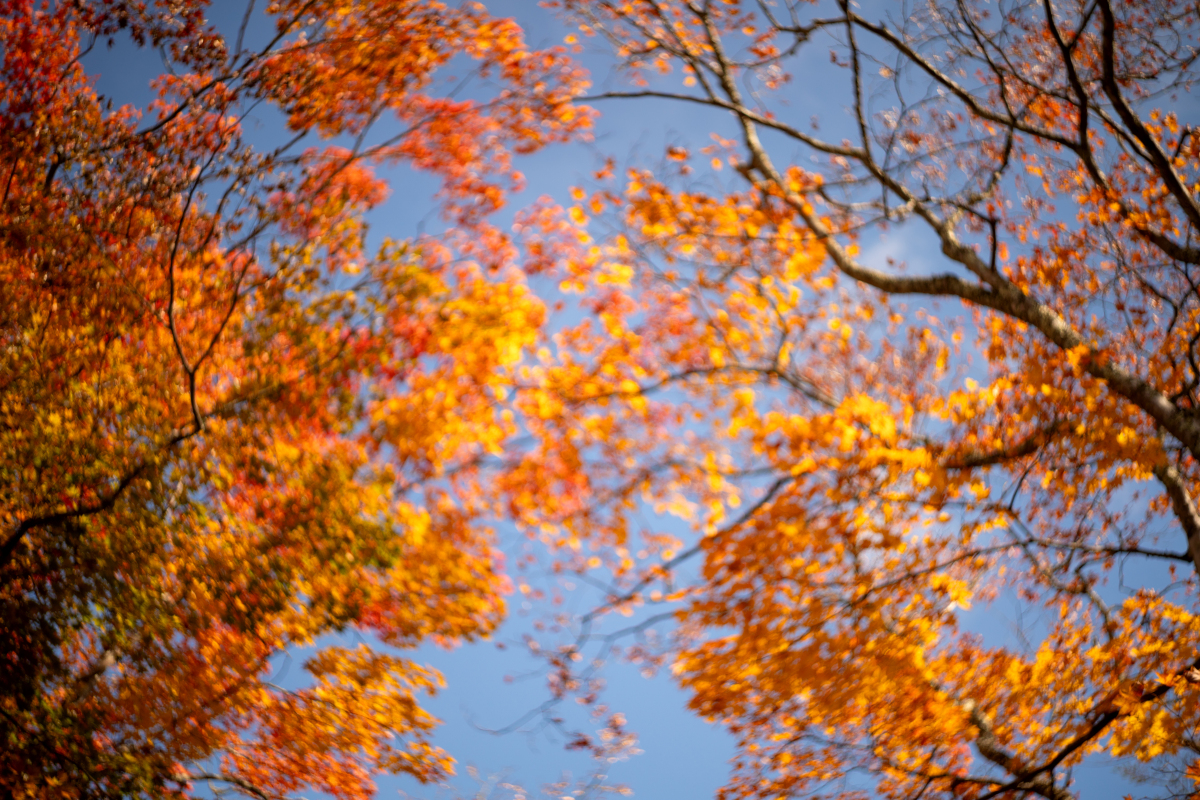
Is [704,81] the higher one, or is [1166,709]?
[704,81]

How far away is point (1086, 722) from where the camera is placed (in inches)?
221

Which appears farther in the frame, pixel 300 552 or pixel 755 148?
pixel 755 148

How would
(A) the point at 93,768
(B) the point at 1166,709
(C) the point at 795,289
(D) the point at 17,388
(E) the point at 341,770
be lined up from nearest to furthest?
(B) the point at 1166,709, (A) the point at 93,768, (D) the point at 17,388, (E) the point at 341,770, (C) the point at 795,289

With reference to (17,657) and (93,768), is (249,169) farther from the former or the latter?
(93,768)

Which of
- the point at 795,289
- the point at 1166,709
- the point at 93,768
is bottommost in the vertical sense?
the point at 1166,709

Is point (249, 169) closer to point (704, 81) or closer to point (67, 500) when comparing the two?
point (67, 500)

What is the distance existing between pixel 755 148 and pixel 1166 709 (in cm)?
694

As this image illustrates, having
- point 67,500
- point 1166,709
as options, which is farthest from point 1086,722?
point 67,500

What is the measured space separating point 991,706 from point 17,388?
11394mm

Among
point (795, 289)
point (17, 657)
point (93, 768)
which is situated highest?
point (795, 289)

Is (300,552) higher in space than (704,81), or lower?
lower

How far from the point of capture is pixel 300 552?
7332 millimetres

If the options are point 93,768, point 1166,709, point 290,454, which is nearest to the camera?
point 1166,709

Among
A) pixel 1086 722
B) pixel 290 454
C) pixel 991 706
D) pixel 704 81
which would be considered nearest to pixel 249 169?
pixel 290 454
